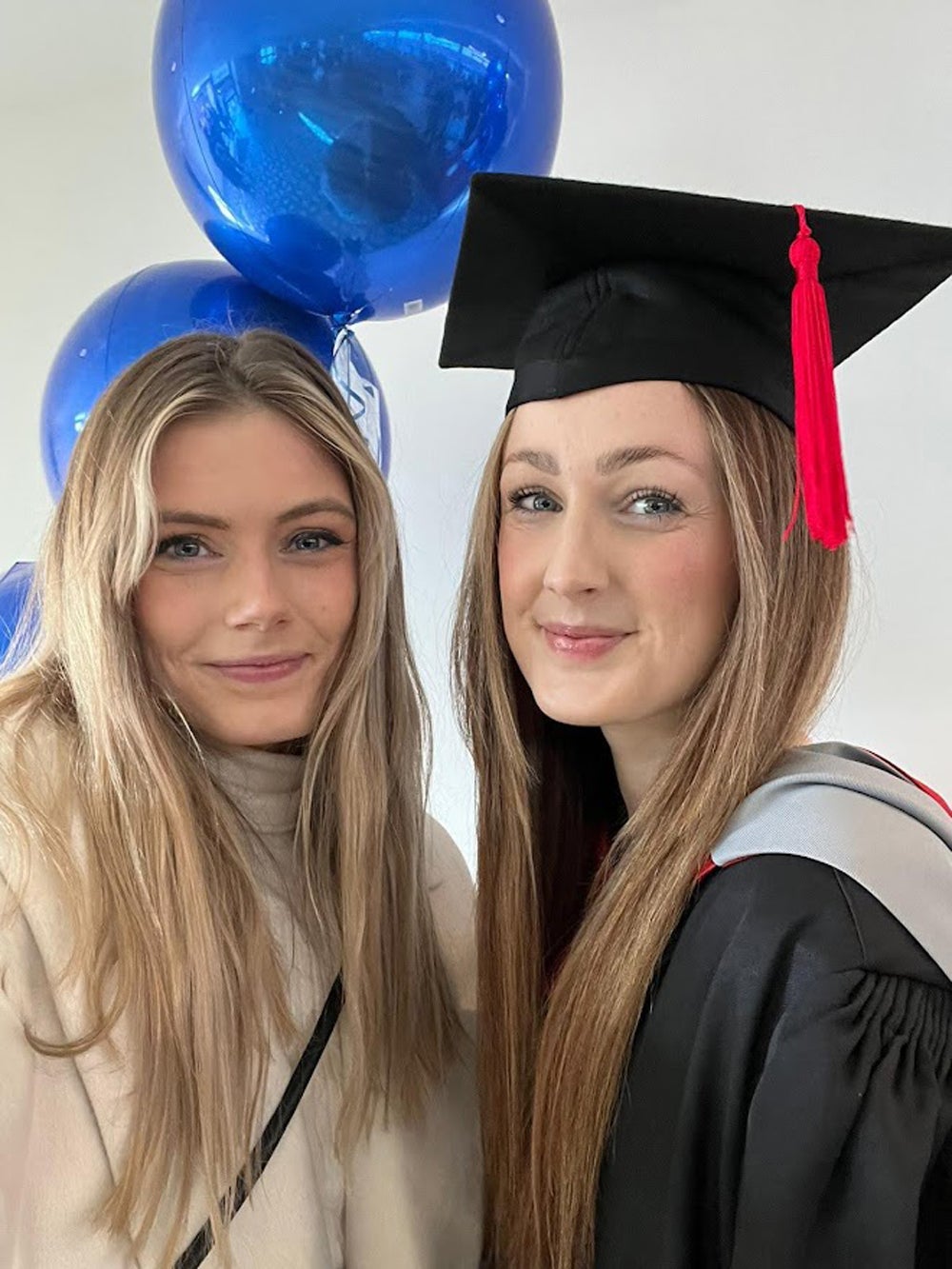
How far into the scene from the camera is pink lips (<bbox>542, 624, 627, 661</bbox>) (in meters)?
1.25

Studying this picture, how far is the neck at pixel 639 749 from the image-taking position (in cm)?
134

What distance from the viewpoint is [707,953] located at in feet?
3.62

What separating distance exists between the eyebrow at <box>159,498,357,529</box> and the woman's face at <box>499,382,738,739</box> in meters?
0.19

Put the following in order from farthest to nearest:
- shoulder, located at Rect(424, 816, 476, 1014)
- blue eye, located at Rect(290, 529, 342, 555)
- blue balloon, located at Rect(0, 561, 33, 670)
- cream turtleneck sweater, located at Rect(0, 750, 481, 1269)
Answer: blue balloon, located at Rect(0, 561, 33, 670) → shoulder, located at Rect(424, 816, 476, 1014) → blue eye, located at Rect(290, 529, 342, 555) → cream turtleneck sweater, located at Rect(0, 750, 481, 1269)

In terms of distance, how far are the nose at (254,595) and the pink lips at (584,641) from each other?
0.27 metres

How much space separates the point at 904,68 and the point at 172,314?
1.42 meters

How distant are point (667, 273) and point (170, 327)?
740 mm

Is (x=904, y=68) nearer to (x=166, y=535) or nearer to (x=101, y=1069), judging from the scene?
(x=166, y=535)

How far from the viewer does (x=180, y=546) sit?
129 cm

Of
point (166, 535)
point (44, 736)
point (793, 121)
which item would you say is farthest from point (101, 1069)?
point (793, 121)

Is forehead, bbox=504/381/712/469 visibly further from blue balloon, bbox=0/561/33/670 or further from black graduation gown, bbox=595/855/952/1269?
blue balloon, bbox=0/561/33/670

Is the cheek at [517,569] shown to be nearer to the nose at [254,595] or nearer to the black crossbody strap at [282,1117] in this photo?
the nose at [254,595]

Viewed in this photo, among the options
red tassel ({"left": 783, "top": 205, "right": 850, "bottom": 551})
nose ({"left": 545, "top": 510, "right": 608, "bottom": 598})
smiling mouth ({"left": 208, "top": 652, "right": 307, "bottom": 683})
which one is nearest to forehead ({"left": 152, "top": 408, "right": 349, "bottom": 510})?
Answer: smiling mouth ({"left": 208, "top": 652, "right": 307, "bottom": 683})

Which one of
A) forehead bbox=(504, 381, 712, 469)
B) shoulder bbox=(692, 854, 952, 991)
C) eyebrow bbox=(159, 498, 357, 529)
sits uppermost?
forehead bbox=(504, 381, 712, 469)
